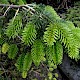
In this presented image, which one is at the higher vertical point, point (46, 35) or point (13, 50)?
point (46, 35)

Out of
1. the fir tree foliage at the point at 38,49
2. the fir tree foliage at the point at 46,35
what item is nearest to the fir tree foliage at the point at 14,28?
the fir tree foliage at the point at 46,35

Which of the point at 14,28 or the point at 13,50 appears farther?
the point at 13,50

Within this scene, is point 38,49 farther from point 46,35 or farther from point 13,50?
point 13,50

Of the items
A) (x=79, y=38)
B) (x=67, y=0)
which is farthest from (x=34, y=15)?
(x=67, y=0)

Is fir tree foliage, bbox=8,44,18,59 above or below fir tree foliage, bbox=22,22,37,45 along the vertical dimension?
below

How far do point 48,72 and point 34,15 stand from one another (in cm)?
145

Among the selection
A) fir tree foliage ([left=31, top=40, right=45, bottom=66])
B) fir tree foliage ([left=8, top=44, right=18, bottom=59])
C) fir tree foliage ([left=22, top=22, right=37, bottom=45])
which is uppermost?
fir tree foliage ([left=22, top=22, right=37, bottom=45])

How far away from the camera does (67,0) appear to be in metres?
3.90

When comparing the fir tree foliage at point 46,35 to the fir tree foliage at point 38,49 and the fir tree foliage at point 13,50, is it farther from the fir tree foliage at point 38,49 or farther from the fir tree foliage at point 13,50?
the fir tree foliage at point 13,50

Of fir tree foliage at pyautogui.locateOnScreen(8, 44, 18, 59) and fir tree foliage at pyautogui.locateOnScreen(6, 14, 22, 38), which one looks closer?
fir tree foliage at pyautogui.locateOnScreen(6, 14, 22, 38)

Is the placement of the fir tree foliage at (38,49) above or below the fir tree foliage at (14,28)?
below

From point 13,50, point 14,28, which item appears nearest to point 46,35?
point 14,28

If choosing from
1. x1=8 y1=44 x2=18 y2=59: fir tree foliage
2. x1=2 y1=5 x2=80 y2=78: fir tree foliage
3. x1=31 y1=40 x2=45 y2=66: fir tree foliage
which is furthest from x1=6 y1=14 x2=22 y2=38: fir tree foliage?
x1=8 y1=44 x2=18 y2=59: fir tree foliage

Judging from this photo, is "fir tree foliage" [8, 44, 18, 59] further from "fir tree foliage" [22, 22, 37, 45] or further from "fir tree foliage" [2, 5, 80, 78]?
"fir tree foliage" [22, 22, 37, 45]
